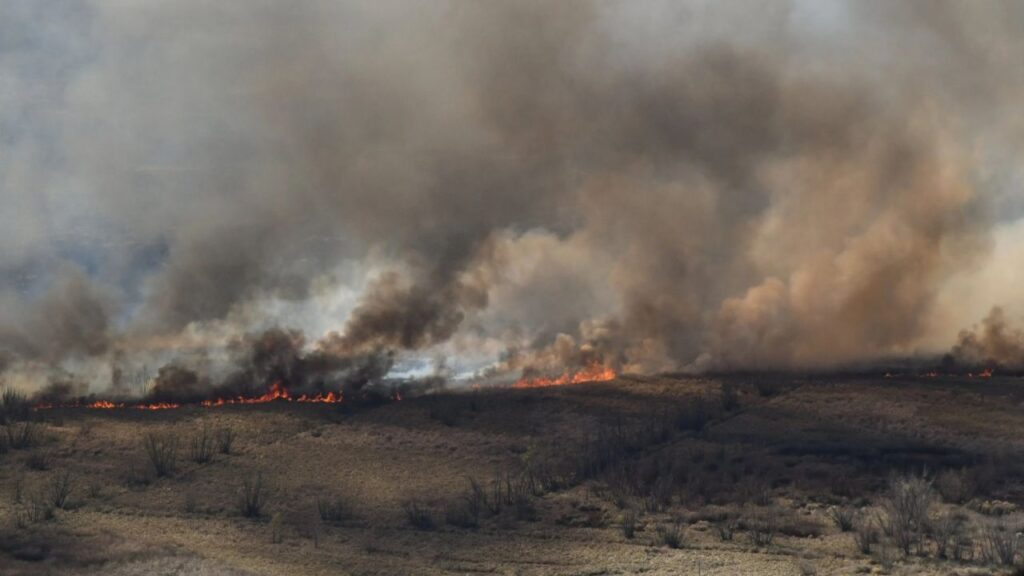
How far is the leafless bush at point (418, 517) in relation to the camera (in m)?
17.0

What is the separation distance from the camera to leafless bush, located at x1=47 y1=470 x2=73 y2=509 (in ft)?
56.7

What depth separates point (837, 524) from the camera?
16.5 m

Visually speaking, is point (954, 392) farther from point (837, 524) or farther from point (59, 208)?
point (59, 208)

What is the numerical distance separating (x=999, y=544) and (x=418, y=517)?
755 centimetres

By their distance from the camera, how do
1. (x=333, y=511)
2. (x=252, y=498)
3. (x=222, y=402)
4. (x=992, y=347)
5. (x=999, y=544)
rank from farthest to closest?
(x=992, y=347) → (x=222, y=402) → (x=252, y=498) → (x=333, y=511) → (x=999, y=544)

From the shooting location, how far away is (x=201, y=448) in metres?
20.4

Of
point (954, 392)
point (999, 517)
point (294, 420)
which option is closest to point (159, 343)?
point (294, 420)

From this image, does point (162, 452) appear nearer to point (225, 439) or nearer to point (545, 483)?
point (225, 439)

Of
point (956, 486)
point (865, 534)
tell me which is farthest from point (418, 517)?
point (956, 486)

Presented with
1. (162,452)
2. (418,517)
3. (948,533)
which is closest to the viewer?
(948,533)

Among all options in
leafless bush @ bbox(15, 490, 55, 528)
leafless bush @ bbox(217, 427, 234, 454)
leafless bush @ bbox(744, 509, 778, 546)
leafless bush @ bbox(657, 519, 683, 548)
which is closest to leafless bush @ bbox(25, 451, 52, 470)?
leafless bush @ bbox(15, 490, 55, 528)

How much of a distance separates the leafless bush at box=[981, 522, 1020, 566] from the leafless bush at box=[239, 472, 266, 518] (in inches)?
383

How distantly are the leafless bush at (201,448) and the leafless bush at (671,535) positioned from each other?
7994 mm

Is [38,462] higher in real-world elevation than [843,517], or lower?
higher
